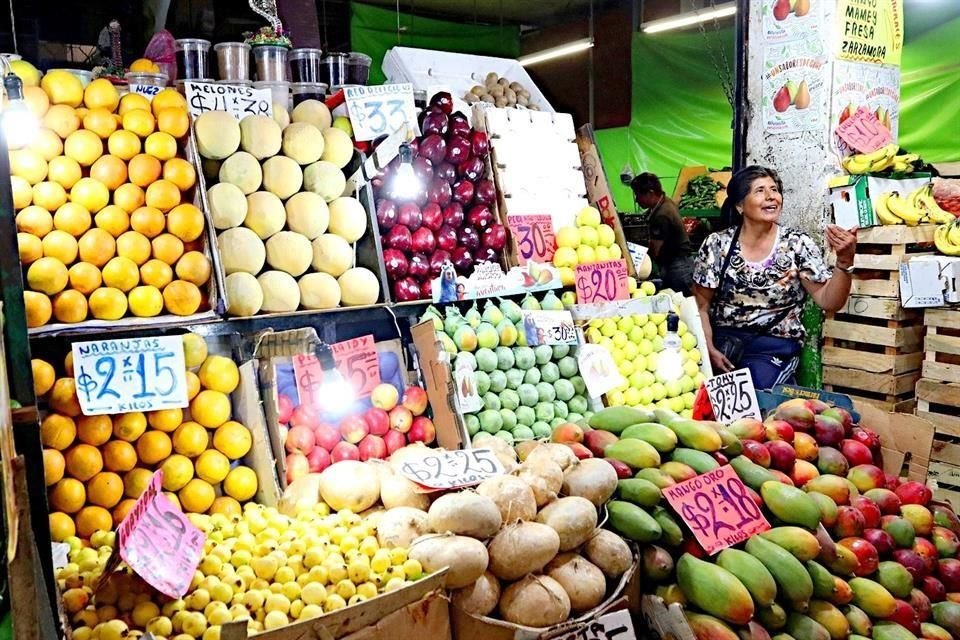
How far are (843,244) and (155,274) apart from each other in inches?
124

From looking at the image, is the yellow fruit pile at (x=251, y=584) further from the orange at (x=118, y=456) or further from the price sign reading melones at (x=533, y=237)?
the price sign reading melones at (x=533, y=237)

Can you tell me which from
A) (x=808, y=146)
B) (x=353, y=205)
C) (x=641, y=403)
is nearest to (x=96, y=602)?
(x=353, y=205)

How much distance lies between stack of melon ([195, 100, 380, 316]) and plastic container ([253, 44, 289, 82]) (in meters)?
0.26

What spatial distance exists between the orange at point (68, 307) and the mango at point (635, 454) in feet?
5.54

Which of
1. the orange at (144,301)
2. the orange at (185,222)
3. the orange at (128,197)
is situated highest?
the orange at (128,197)

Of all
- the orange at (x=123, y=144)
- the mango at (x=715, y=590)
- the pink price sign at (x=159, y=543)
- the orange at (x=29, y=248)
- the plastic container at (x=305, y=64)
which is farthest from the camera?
the plastic container at (x=305, y=64)

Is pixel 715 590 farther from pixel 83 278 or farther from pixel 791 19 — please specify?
pixel 791 19

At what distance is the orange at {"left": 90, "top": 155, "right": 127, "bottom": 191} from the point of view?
268cm

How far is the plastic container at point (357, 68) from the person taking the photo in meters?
3.70

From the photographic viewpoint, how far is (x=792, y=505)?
7.98ft

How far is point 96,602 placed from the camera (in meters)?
1.83

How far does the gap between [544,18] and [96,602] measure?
40.8 ft

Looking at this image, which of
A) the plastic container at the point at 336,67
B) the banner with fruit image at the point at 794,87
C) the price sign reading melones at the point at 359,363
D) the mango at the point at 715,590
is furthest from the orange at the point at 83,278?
the banner with fruit image at the point at 794,87

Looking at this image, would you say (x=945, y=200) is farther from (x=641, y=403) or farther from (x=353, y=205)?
(x=353, y=205)
